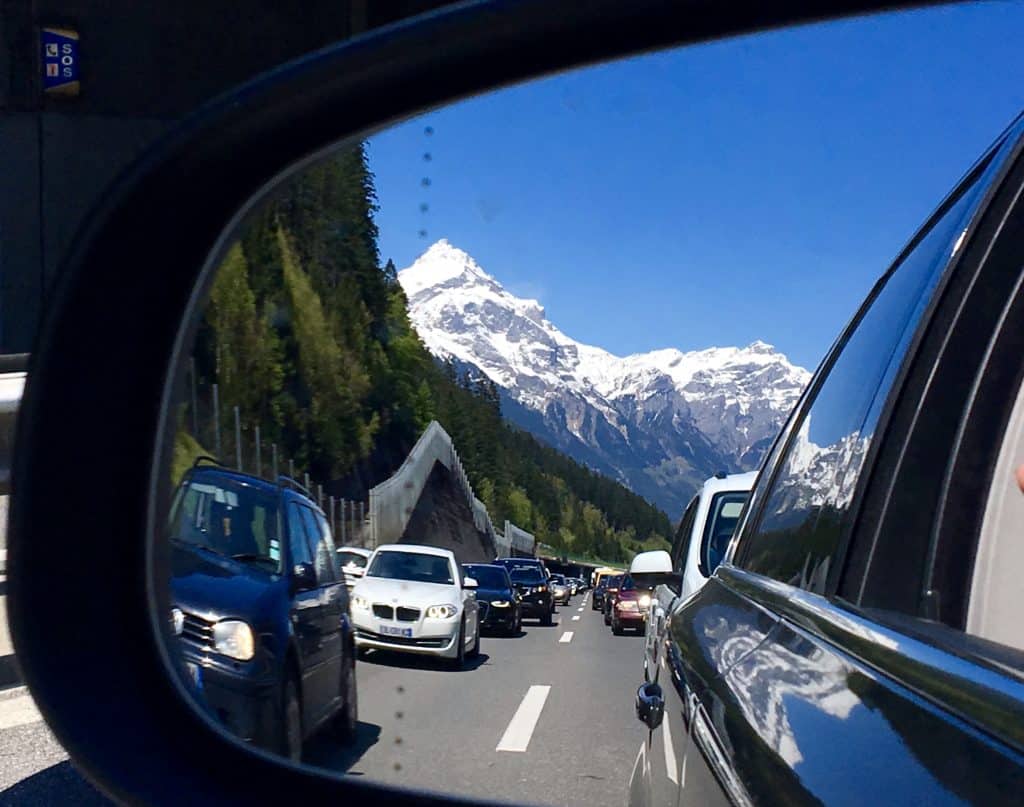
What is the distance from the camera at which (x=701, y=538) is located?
3430 millimetres

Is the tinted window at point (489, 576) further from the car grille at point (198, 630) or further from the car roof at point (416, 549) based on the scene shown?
the car grille at point (198, 630)

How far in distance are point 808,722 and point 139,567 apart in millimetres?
1452

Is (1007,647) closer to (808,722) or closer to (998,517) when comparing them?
(808,722)

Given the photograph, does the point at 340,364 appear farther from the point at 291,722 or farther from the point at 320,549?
the point at 291,722

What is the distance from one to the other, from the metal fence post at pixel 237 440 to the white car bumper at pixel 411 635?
1.03 ft

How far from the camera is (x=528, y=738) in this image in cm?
216

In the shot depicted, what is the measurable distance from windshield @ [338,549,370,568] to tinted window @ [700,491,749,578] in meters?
0.89

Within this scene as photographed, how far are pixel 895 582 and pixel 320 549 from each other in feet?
2.79

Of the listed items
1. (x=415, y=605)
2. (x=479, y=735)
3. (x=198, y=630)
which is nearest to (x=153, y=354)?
(x=198, y=630)

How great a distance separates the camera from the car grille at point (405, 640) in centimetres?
204

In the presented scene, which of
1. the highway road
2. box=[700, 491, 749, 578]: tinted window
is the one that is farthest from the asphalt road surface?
box=[700, 491, 749, 578]: tinted window

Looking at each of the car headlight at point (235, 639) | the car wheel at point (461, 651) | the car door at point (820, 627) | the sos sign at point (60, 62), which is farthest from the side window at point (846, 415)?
the sos sign at point (60, 62)

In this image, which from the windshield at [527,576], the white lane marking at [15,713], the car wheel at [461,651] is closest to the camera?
the car wheel at [461,651]

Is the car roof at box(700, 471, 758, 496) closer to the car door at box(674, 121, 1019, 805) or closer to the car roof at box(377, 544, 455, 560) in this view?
the car door at box(674, 121, 1019, 805)
